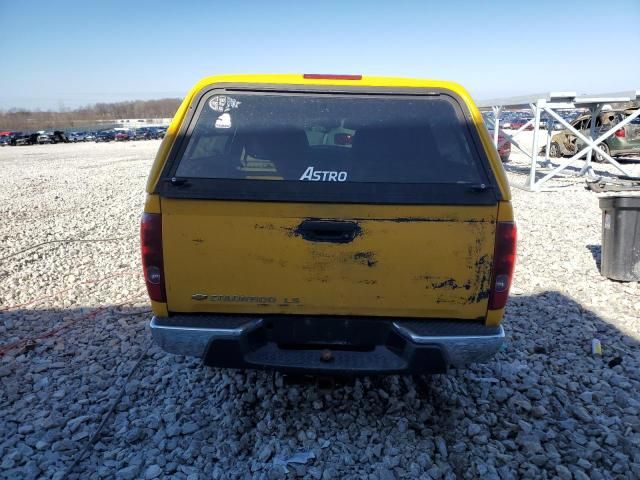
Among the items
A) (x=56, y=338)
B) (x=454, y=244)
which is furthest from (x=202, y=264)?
(x=56, y=338)

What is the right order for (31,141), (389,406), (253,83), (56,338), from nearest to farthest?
1. (253,83)
2. (389,406)
3. (56,338)
4. (31,141)

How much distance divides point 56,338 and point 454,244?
383 cm

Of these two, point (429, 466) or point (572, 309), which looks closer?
point (429, 466)

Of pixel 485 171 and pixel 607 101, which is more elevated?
pixel 607 101

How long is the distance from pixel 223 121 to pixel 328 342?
1478mm

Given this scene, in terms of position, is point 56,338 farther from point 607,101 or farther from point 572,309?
point 607,101

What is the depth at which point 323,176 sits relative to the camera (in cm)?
270

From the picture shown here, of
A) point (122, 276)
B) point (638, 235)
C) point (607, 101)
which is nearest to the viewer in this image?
point (638, 235)

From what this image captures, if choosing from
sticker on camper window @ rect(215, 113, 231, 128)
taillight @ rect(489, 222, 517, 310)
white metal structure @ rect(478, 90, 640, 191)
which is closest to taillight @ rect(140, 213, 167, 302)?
sticker on camper window @ rect(215, 113, 231, 128)

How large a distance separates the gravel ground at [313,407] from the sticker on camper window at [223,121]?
1.89 metres

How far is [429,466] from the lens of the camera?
2.73 meters

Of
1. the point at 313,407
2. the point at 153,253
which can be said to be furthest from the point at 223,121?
the point at 313,407

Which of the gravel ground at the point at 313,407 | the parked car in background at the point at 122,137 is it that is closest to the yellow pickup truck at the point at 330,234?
the gravel ground at the point at 313,407

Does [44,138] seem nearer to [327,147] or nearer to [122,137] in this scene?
[122,137]
